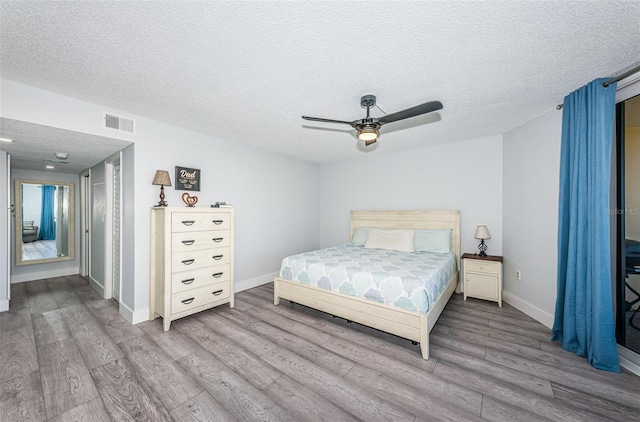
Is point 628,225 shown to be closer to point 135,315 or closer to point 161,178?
point 161,178

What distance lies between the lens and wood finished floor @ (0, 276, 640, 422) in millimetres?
1624

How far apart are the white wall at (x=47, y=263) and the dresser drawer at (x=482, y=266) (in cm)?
734

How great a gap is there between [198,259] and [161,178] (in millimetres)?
1074

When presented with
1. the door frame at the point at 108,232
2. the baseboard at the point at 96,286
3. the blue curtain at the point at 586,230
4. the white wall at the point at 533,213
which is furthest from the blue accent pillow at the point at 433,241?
the baseboard at the point at 96,286

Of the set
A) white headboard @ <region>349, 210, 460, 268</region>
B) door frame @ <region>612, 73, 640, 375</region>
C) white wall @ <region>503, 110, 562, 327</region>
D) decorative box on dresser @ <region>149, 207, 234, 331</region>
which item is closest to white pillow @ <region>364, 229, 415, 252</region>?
white headboard @ <region>349, 210, 460, 268</region>

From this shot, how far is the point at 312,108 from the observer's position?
268cm

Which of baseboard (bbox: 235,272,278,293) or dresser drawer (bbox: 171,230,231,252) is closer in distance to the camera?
dresser drawer (bbox: 171,230,231,252)

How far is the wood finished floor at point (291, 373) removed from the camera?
5.33ft

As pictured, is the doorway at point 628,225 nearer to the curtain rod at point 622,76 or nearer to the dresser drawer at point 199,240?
the curtain rod at point 622,76

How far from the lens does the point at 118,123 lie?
2.76 metres

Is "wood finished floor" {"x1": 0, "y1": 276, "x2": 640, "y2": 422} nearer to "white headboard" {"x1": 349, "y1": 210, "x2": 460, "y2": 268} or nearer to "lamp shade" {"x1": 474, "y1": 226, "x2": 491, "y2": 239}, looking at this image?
"lamp shade" {"x1": 474, "y1": 226, "x2": 491, "y2": 239}

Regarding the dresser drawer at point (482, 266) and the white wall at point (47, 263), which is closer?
the dresser drawer at point (482, 266)

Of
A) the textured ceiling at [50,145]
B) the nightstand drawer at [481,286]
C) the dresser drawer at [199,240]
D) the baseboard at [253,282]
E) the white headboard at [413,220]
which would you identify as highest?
the textured ceiling at [50,145]

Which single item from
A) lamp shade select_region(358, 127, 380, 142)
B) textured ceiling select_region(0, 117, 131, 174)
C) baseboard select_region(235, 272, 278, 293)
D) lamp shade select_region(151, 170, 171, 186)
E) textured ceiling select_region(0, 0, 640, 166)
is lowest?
baseboard select_region(235, 272, 278, 293)
